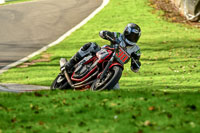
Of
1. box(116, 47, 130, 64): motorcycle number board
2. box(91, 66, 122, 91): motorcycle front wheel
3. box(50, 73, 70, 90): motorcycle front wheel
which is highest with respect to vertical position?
box(116, 47, 130, 64): motorcycle number board

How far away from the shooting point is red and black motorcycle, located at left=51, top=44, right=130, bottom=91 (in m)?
9.10

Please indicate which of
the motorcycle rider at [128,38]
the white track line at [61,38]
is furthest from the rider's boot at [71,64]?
the white track line at [61,38]

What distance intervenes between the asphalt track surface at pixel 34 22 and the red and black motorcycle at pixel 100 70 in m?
8.18

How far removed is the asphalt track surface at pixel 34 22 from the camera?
21250 millimetres

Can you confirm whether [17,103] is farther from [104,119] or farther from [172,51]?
[172,51]

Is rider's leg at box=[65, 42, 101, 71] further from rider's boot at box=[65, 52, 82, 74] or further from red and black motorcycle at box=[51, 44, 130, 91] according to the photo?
red and black motorcycle at box=[51, 44, 130, 91]

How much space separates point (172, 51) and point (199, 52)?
1.40 metres

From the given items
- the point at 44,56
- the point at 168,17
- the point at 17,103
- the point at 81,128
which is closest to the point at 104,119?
the point at 81,128

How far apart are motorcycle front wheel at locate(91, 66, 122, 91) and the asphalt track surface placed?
9231 millimetres

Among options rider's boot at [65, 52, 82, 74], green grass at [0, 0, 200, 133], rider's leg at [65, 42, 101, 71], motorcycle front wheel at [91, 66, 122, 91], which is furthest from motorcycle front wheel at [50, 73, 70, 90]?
green grass at [0, 0, 200, 133]

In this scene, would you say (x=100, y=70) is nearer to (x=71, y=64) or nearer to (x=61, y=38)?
(x=71, y=64)

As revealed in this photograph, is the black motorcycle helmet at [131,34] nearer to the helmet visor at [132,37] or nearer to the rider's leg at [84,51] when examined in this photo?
the helmet visor at [132,37]

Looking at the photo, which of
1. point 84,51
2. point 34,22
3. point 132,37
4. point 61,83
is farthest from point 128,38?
point 34,22

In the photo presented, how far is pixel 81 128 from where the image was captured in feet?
20.5
